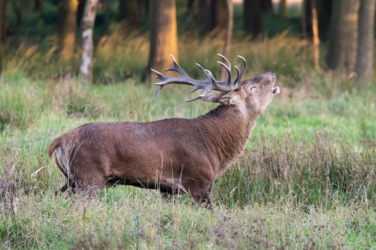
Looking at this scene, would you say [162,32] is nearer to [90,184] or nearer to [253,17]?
[90,184]

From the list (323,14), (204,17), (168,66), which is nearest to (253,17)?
(204,17)

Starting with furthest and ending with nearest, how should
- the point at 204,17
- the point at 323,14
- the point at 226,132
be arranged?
the point at 323,14 → the point at 204,17 → the point at 226,132

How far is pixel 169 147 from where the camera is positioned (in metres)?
4.68

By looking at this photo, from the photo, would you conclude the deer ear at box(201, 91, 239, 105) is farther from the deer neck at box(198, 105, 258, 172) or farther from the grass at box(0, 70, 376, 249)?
the grass at box(0, 70, 376, 249)

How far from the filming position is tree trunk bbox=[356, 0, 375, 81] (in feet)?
41.7

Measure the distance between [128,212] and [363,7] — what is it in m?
10.6

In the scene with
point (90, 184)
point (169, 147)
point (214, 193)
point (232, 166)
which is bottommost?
point (214, 193)

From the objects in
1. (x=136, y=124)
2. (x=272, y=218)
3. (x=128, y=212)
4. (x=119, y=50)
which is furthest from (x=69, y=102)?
(x=119, y=50)

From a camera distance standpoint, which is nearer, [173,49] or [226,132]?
[226,132]

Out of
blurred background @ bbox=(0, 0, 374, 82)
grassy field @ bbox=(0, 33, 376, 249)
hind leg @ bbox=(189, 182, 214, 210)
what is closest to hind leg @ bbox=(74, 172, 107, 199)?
grassy field @ bbox=(0, 33, 376, 249)

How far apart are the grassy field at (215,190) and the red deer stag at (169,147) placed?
0.72 ft

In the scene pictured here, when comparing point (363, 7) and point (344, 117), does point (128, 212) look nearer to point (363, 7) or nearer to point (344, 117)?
point (344, 117)

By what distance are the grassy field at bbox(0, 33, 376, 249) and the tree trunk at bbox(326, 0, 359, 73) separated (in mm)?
2411

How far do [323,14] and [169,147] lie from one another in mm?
20685
